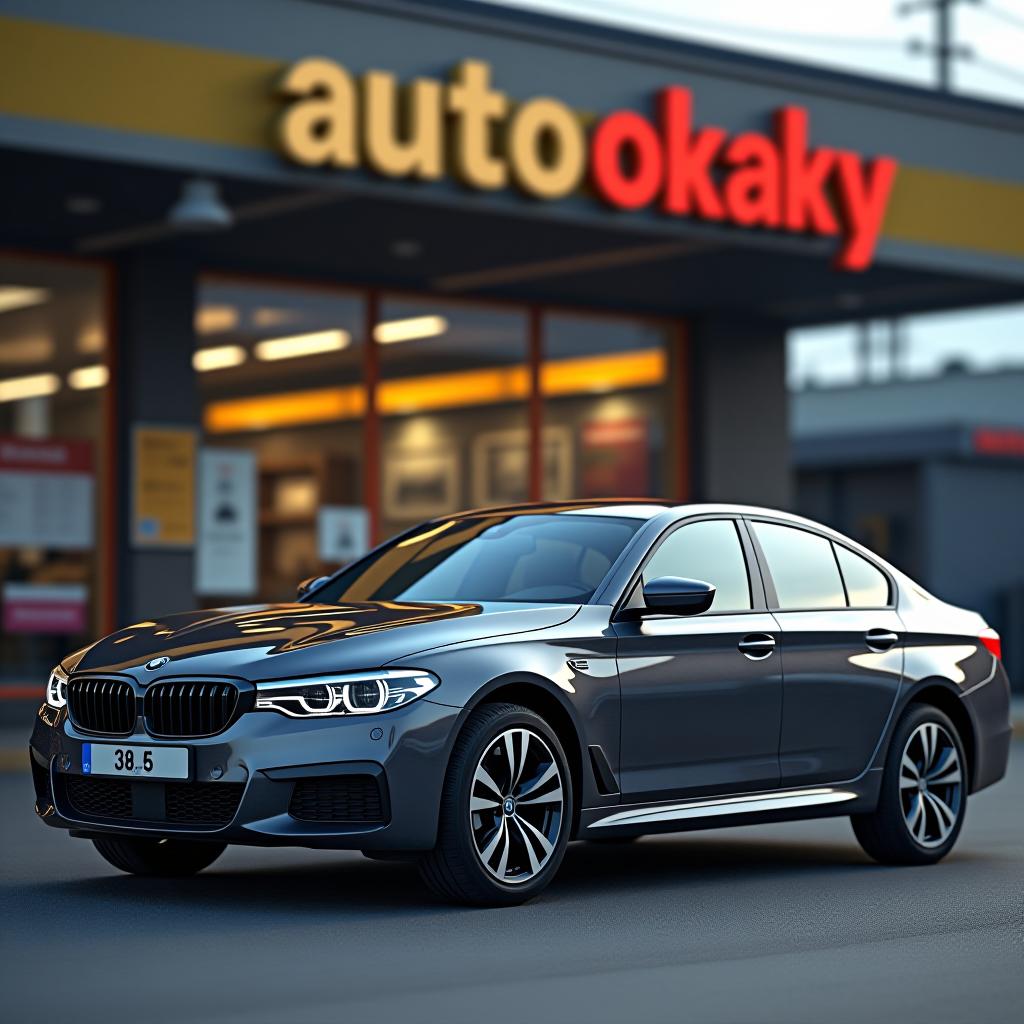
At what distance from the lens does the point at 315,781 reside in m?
7.87

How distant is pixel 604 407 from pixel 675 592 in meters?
14.2

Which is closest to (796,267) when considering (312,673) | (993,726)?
(993,726)

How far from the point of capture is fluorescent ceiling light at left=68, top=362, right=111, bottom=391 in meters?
19.1

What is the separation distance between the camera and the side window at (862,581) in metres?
10.2

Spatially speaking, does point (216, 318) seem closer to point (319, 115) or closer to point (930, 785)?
point (319, 115)

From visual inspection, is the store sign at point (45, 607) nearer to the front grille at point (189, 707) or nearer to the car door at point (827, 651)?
the car door at point (827, 651)

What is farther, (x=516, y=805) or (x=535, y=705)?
(x=535, y=705)

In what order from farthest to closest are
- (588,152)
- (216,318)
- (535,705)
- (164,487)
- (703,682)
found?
(216,318)
(164,487)
(588,152)
(703,682)
(535,705)

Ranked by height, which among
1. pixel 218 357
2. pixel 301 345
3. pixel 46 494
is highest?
pixel 301 345

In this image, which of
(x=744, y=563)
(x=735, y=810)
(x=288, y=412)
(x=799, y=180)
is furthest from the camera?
(x=288, y=412)

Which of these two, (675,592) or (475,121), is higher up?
(475,121)

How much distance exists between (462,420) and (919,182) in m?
4.85

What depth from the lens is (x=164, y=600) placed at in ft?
63.0

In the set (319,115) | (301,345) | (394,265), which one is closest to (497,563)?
(319,115)
